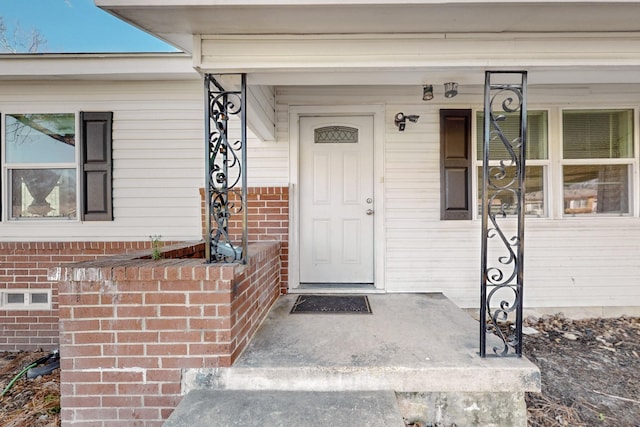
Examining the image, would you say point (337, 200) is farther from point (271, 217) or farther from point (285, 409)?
point (285, 409)

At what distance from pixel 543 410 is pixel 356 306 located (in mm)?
1483

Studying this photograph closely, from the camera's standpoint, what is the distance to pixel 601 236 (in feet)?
11.0

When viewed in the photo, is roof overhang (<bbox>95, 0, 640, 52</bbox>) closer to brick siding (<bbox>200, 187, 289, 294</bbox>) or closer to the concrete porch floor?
brick siding (<bbox>200, 187, 289, 294</bbox>)

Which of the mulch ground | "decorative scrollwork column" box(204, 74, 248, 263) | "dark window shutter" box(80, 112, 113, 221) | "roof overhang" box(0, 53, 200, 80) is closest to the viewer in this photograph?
"decorative scrollwork column" box(204, 74, 248, 263)

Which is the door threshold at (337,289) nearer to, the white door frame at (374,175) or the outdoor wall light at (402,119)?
the white door frame at (374,175)

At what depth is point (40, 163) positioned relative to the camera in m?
3.41

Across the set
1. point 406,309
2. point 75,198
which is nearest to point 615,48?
point 406,309

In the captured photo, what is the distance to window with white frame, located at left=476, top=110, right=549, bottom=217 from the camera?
3.40 meters

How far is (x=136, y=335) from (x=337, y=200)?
227 centimetres

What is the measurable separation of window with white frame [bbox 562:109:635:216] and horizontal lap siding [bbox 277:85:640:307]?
118mm

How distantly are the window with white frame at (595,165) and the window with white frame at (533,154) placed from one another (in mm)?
209

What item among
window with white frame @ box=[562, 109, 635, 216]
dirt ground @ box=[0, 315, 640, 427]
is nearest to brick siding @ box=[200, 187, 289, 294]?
dirt ground @ box=[0, 315, 640, 427]

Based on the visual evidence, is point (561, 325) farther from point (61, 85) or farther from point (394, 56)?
point (61, 85)

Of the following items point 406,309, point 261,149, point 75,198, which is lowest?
point 406,309
